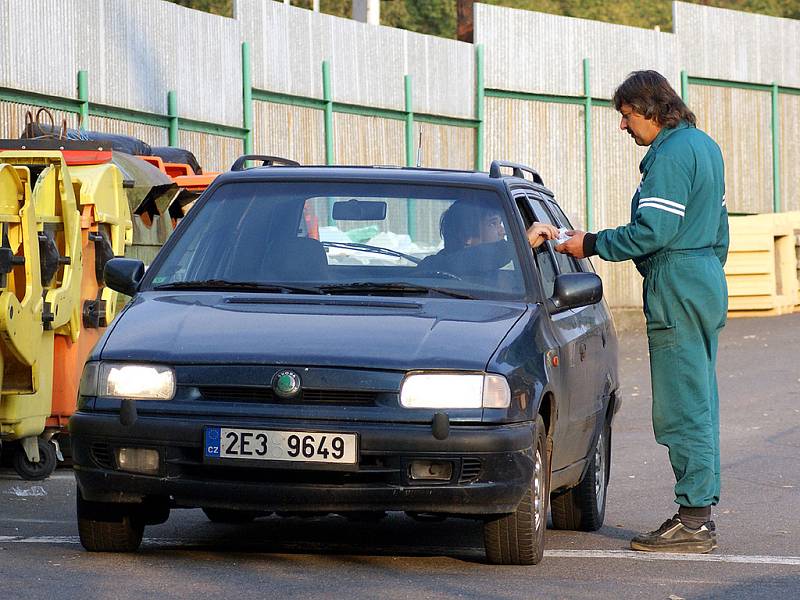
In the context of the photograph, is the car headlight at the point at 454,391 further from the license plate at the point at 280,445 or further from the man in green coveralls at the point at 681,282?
the man in green coveralls at the point at 681,282

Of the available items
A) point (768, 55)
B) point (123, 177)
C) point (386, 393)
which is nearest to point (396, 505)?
point (386, 393)

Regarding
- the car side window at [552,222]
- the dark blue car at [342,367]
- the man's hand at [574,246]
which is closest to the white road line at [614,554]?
the dark blue car at [342,367]

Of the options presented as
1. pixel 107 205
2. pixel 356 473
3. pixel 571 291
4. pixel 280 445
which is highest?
pixel 107 205

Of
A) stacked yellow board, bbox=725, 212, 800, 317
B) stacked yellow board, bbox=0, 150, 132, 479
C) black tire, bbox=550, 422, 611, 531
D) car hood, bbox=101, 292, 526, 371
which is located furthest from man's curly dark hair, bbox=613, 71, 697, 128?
stacked yellow board, bbox=725, 212, 800, 317

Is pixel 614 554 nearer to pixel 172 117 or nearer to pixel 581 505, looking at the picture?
pixel 581 505

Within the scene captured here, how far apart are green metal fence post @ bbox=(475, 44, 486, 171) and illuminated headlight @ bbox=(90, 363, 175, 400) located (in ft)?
63.5

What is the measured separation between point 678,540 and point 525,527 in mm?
1096

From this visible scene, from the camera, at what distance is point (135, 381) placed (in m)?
6.39

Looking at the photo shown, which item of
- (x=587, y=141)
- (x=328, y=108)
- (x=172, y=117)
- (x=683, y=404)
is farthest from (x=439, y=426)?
(x=587, y=141)

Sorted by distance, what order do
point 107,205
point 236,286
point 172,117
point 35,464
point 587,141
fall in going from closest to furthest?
point 236,286 → point 35,464 → point 107,205 → point 172,117 → point 587,141

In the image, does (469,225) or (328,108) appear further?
(328,108)

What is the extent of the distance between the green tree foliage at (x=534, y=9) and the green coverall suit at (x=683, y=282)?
40.9 m

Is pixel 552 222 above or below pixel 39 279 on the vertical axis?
above

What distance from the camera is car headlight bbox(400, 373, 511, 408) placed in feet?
20.3
